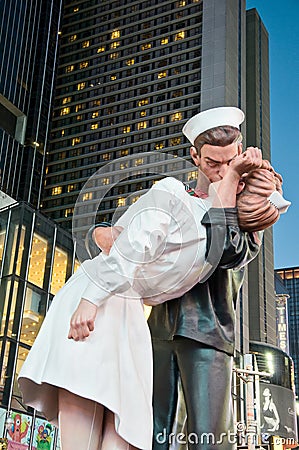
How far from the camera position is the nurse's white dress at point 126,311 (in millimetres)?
2377

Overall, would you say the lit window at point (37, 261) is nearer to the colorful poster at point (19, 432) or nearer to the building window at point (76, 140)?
the colorful poster at point (19, 432)

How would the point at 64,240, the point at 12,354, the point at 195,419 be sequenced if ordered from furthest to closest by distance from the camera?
the point at 64,240
the point at 12,354
the point at 195,419

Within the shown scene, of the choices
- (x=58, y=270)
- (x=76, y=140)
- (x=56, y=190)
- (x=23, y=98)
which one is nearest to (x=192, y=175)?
(x=58, y=270)

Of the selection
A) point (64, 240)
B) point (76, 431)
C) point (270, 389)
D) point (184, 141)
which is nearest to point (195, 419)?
point (76, 431)

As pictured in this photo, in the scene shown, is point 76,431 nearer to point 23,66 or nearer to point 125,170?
point 125,170

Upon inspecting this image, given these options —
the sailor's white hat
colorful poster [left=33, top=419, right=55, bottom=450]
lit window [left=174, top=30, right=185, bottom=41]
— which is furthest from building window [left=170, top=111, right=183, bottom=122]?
the sailor's white hat

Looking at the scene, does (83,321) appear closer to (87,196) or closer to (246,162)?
(87,196)

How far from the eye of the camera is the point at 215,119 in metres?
2.85

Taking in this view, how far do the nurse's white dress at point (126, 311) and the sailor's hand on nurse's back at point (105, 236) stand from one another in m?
0.04

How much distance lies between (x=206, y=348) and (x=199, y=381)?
134 mm

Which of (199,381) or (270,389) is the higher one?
(270,389)

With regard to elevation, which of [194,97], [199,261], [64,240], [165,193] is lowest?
[199,261]

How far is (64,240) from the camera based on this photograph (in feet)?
74.5

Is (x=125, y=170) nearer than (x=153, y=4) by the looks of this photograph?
Yes
